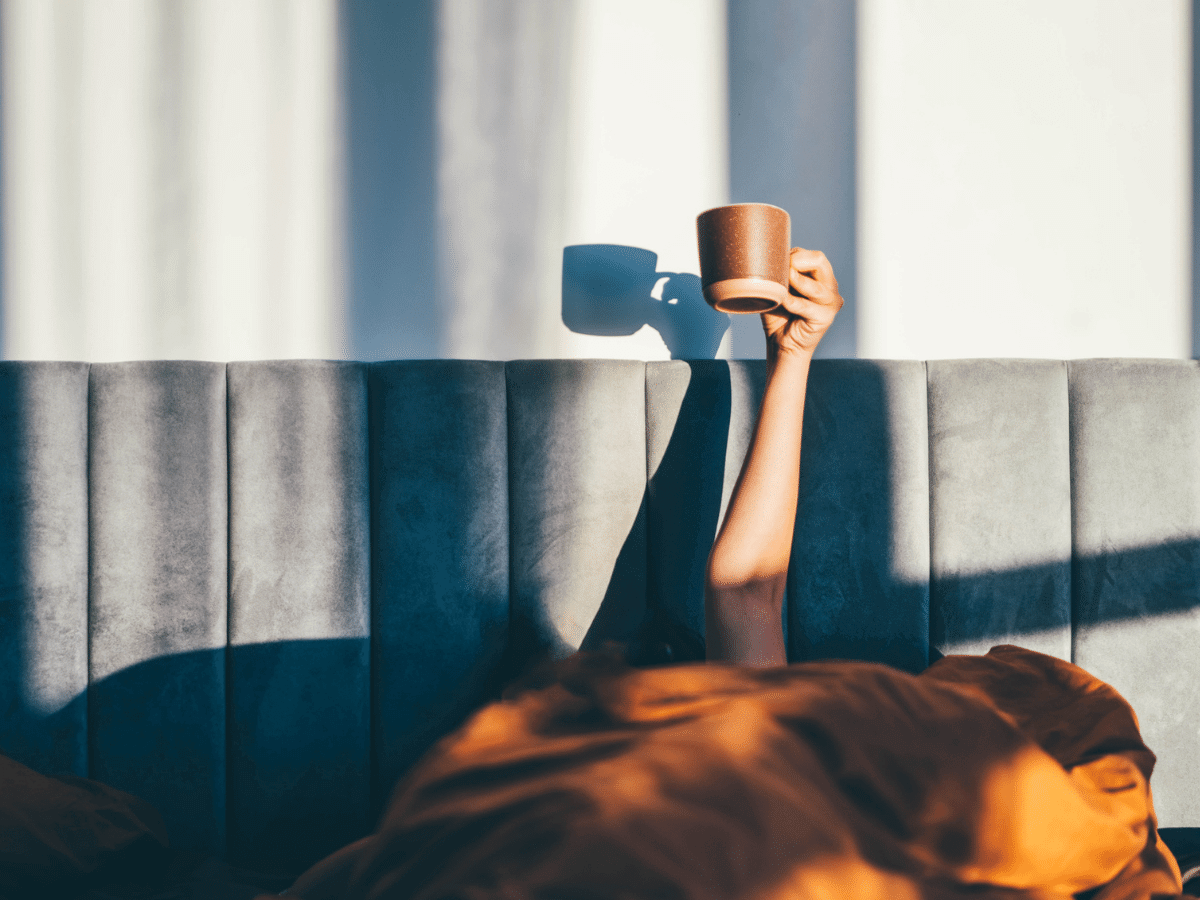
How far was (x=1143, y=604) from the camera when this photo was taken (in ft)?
2.74

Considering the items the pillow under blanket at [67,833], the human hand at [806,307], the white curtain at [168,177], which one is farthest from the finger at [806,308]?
the pillow under blanket at [67,833]

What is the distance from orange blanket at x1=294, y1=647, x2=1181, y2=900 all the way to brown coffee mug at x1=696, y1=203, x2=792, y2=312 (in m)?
0.38

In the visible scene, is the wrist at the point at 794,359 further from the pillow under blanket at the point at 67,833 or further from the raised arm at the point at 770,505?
the pillow under blanket at the point at 67,833

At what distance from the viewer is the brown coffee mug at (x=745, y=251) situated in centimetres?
68

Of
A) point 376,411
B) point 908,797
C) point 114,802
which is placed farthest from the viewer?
point 376,411

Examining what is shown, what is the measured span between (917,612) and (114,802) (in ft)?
3.07

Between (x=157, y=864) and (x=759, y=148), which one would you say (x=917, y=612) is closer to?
(x=759, y=148)

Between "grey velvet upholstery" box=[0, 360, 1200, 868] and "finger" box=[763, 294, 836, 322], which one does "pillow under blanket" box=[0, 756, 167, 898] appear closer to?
"grey velvet upholstery" box=[0, 360, 1200, 868]

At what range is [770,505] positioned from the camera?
Result: 0.76 meters

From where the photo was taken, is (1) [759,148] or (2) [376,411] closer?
(2) [376,411]

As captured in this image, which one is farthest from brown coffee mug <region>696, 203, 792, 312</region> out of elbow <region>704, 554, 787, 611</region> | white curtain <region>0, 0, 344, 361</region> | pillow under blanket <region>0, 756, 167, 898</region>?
pillow under blanket <region>0, 756, 167, 898</region>

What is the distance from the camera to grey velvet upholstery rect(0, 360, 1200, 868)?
77 centimetres

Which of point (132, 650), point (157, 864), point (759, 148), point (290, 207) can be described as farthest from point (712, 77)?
point (157, 864)

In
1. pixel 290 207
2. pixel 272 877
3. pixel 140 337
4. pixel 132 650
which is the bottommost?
pixel 272 877
